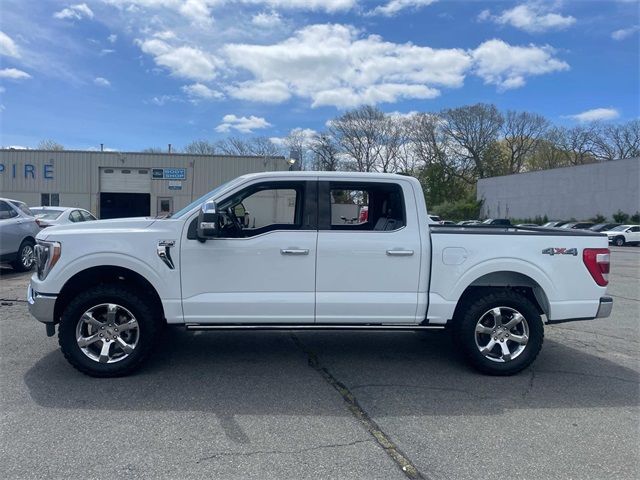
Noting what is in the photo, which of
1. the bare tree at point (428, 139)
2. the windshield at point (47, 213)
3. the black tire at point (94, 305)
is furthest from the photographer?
the bare tree at point (428, 139)

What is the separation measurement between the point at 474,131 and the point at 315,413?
75197mm

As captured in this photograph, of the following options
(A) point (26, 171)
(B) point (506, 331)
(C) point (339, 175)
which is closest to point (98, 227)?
(C) point (339, 175)

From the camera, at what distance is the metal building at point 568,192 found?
4444 centimetres

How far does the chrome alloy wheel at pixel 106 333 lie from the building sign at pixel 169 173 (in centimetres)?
3081

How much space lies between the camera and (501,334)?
5.07 metres

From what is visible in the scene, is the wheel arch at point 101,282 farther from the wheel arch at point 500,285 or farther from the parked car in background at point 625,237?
the parked car in background at point 625,237

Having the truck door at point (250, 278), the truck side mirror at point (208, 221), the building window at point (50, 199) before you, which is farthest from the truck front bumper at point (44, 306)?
the building window at point (50, 199)

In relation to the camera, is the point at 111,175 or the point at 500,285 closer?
the point at 500,285

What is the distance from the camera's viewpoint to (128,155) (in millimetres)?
34281

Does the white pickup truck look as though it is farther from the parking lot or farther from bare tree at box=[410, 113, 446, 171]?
bare tree at box=[410, 113, 446, 171]

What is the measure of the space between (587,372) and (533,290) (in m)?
1.07

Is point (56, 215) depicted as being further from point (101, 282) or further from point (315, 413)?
point (315, 413)

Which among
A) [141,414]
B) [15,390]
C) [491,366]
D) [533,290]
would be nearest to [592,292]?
[533,290]

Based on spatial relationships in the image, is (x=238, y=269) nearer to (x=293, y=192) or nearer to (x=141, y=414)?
(x=293, y=192)
